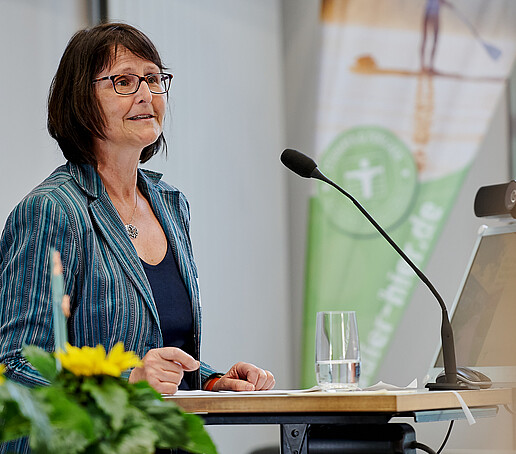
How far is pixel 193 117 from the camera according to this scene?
433cm

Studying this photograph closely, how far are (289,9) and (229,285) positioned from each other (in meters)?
1.61

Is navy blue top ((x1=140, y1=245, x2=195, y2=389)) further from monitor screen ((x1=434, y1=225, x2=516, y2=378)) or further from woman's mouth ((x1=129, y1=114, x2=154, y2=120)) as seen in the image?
monitor screen ((x1=434, y1=225, x2=516, y2=378))

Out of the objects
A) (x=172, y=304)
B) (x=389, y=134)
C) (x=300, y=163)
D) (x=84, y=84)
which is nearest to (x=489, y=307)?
(x=300, y=163)

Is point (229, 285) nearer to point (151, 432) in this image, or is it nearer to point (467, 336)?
point (467, 336)

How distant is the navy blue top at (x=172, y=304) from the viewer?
6.17ft

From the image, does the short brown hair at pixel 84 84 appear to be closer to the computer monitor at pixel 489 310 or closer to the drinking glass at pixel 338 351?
the drinking glass at pixel 338 351

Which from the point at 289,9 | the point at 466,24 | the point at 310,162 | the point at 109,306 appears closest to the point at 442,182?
the point at 466,24

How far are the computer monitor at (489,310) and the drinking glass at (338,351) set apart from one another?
759 mm

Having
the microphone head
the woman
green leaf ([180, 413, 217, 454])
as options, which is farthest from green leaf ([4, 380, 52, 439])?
the microphone head

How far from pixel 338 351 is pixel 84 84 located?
33.2 inches

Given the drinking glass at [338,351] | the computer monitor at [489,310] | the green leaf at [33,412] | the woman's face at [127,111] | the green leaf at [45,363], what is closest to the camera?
the green leaf at [33,412]

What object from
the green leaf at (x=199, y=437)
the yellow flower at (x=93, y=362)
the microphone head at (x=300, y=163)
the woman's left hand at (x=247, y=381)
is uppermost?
the microphone head at (x=300, y=163)

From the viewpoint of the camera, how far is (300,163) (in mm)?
1852

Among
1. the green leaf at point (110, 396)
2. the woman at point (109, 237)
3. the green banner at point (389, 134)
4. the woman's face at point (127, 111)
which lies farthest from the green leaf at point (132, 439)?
the green banner at point (389, 134)
